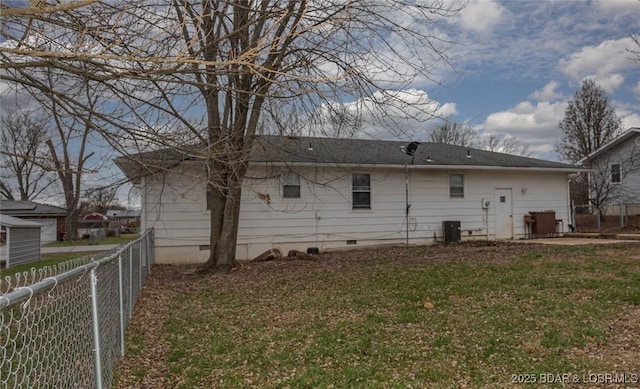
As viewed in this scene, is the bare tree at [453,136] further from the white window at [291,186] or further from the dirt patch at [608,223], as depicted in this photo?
the white window at [291,186]

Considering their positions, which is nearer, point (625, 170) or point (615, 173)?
point (625, 170)

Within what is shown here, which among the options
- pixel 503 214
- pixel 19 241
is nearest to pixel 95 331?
pixel 503 214

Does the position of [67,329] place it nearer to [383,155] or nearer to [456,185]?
[383,155]

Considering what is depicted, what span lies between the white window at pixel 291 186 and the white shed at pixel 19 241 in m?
8.78

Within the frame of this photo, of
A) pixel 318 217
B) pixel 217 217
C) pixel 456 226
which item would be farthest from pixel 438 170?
pixel 217 217

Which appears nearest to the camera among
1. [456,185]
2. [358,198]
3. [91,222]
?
[358,198]

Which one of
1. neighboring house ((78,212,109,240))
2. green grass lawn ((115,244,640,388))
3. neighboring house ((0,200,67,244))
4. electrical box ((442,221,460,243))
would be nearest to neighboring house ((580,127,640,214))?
electrical box ((442,221,460,243))

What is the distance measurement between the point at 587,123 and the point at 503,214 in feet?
77.9

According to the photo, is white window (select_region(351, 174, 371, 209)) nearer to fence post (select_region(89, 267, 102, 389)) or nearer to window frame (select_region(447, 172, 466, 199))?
window frame (select_region(447, 172, 466, 199))

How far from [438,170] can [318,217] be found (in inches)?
178

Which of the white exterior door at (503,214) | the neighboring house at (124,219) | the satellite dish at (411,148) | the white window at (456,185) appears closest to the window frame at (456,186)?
the white window at (456,185)

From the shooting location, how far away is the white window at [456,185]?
16.6 m

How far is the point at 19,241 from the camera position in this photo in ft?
54.9

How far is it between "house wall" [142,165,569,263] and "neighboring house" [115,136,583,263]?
0.03 m
